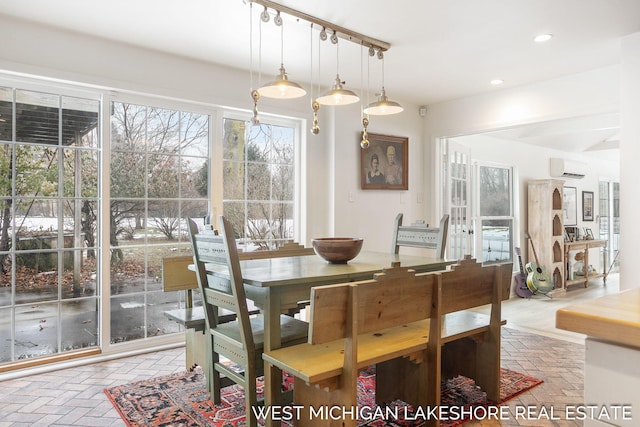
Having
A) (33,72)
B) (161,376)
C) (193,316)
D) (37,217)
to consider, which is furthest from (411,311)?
(33,72)

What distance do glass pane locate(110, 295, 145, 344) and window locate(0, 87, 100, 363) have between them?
0.42 ft

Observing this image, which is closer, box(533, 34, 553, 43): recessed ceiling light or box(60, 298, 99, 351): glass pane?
box(533, 34, 553, 43): recessed ceiling light

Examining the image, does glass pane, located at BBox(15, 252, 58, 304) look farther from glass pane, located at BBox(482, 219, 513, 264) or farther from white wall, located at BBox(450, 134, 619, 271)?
glass pane, located at BBox(482, 219, 513, 264)

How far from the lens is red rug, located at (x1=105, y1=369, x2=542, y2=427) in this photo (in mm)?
2152

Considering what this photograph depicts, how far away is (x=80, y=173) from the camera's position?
3098 millimetres

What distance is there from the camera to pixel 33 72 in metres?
2.80

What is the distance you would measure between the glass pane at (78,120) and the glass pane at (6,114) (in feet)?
1.02

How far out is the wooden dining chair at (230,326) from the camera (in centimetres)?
197

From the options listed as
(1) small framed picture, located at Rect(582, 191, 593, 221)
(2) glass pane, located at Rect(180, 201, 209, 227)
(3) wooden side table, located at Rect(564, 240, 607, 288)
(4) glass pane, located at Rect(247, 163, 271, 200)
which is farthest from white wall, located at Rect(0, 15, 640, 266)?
(1) small framed picture, located at Rect(582, 191, 593, 221)

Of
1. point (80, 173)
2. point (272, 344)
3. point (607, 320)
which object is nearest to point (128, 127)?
point (80, 173)

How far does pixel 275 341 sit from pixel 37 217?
2105 mm

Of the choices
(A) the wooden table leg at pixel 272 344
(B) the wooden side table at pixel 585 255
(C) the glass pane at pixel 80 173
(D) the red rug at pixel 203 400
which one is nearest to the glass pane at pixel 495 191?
(B) the wooden side table at pixel 585 255

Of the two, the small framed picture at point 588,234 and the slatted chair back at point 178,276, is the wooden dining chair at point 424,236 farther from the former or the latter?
the small framed picture at point 588,234

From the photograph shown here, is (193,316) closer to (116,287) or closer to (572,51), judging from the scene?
(116,287)
